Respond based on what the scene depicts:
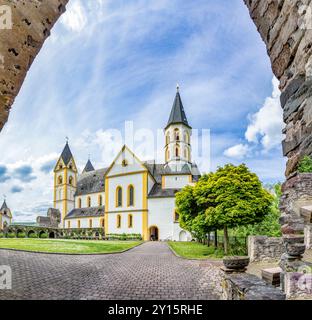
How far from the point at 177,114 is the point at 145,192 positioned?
44.2 feet

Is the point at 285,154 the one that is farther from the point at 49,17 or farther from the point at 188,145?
the point at 188,145

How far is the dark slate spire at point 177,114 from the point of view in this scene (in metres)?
40.0

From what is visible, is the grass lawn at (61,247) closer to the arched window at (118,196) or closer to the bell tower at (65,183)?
the arched window at (118,196)

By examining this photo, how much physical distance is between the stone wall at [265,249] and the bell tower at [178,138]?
27.1 m

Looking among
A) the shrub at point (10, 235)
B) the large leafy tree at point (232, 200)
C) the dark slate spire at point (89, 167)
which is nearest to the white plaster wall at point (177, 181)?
the large leafy tree at point (232, 200)

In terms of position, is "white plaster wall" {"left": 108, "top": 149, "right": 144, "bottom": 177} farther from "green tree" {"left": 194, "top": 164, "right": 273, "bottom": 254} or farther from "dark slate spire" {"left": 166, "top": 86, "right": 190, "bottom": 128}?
"green tree" {"left": 194, "top": 164, "right": 273, "bottom": 254}

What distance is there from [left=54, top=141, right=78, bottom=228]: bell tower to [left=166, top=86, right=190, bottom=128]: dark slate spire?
23.5m

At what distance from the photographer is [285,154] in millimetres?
3965

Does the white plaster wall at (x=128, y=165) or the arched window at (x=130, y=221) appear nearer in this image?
the arched window at (x=130, y=221)

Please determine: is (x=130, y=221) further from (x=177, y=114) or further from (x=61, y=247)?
(x=61, y=247)

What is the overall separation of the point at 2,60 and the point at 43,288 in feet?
17.6

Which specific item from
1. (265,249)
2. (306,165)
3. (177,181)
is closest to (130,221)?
(177,181)

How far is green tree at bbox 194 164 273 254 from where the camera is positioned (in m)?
12.6

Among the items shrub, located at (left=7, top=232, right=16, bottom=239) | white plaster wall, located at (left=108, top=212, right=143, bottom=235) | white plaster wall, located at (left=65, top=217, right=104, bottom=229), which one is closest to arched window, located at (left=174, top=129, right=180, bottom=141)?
white plaster wall, located at (left=108, top=212, right=143, bottom=235)
